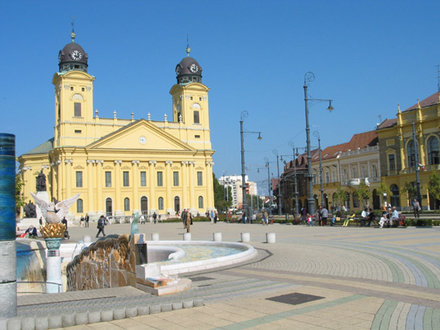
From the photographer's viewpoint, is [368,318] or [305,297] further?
[305,297]

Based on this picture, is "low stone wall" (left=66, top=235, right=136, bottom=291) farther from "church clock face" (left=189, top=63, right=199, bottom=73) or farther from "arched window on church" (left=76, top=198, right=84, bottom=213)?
"church clock face" (left=189, top=63, right=199, bottom=73)

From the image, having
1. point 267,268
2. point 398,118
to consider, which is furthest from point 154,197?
point 267,268

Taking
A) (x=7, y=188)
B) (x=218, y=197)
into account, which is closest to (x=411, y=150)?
(x=7, y=188)

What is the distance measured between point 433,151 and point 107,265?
55.5 metres

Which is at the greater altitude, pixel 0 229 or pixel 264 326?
pixel 0 229

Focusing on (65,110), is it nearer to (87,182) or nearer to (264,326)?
(87,182)

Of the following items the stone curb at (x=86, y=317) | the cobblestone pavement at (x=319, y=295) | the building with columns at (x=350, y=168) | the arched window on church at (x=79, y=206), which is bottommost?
the cobblestone pavement at (x=319, y=295)

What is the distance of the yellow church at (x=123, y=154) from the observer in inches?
2717

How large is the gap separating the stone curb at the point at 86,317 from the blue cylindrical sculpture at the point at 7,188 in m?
1.23

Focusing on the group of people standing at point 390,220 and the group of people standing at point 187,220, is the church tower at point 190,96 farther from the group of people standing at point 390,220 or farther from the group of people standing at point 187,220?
the group of people standing at point 390,220

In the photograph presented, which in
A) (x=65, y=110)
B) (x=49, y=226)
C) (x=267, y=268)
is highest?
(x=65, y=110)

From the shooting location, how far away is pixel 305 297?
27.7 feet

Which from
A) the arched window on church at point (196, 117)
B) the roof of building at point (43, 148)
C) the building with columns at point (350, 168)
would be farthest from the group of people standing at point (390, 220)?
the roof of building at point (43, 148)

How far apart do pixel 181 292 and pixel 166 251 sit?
9.62 metres
